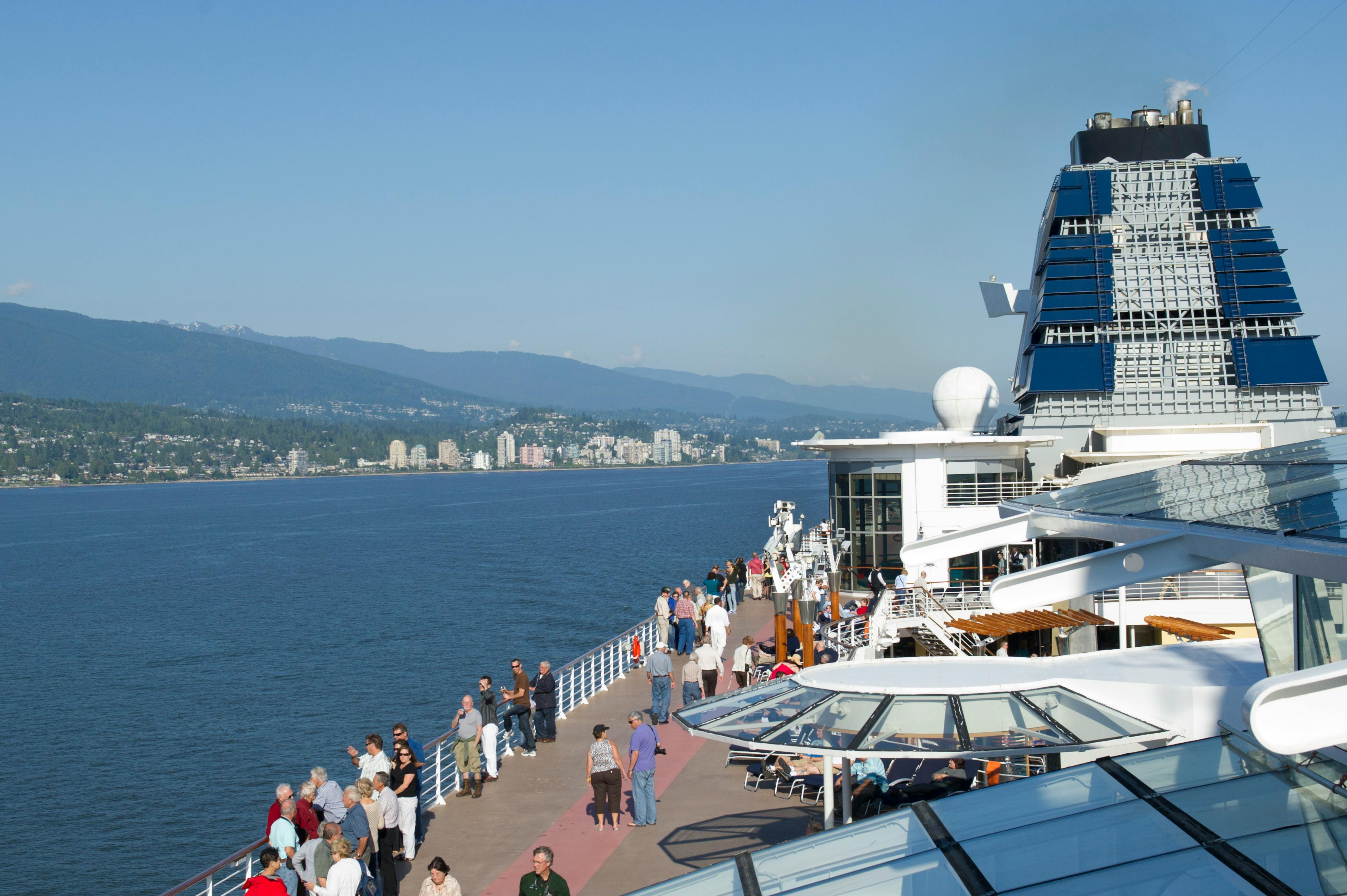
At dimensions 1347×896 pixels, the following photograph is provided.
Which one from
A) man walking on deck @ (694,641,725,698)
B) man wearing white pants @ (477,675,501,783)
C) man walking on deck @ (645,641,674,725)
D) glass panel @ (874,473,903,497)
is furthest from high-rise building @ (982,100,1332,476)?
man wearing white pants @ (477,675,501,783)

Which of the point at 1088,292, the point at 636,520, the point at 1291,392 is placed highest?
the point at 1088,292

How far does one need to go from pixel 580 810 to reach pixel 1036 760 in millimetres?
5165

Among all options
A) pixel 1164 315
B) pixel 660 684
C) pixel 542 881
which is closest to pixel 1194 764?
pixel 542 881

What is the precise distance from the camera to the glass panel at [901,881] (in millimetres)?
4750

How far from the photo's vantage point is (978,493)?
25.4 meters

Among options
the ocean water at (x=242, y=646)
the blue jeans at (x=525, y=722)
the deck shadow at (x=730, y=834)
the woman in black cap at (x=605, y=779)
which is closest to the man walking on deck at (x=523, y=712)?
the blue jeans at (x=525, y=722)

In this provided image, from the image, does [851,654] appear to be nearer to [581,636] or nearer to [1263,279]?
[1263,279]

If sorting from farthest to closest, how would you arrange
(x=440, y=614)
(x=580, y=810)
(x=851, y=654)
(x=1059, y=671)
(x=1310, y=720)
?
(x=440, y=614) < (x=851, y=654) < (x=580, y=810) < (x=1059, y=671) < (x=1310, y=720)

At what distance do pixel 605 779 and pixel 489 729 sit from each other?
2.45 meters

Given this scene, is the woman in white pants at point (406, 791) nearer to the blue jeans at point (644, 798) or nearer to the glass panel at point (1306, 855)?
the blue jeans at point (644, 798)

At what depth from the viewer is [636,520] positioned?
103 m

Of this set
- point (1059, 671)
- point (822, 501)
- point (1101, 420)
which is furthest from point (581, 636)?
point (822, 501)

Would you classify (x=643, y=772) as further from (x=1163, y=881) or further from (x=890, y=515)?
(x=890, y=515)

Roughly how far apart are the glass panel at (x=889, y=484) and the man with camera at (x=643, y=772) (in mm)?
15467
